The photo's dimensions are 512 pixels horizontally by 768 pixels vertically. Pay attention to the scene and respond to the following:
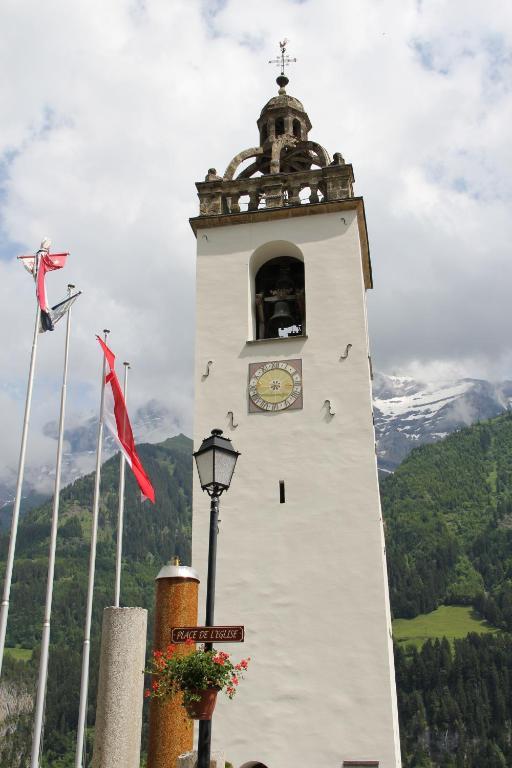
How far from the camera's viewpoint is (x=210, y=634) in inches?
374

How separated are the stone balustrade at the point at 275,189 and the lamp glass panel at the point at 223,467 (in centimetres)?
1441

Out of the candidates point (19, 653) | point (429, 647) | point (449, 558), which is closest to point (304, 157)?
point (429, 647)

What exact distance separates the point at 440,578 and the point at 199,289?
6432 inches

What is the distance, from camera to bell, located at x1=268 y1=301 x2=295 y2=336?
23.1m

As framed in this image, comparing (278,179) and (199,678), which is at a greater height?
(278,179)

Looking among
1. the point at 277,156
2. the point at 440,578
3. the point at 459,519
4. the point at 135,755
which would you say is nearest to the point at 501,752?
the point at 440,578

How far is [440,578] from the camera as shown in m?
175

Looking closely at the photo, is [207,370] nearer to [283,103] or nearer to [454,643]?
[283,103]

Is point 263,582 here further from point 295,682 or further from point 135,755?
point 135,755

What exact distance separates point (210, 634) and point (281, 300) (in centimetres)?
1483

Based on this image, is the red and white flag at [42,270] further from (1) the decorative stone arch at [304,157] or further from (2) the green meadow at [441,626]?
(2) the green meadow at [441,626]

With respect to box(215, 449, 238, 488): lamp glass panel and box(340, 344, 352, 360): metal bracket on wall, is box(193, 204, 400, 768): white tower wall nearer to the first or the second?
box(340, 344, 352, 360): metal bracket on wall

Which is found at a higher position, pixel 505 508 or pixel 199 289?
pixel 505 508

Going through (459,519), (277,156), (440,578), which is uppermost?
(459,519)
